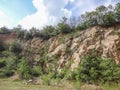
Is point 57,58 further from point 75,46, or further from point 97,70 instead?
point 97,70

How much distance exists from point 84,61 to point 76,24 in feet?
33.3

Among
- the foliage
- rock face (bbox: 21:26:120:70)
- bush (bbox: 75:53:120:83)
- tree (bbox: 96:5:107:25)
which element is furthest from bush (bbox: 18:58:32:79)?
tree (bbox: 96:5:107:25)

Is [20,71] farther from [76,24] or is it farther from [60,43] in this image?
[76,24]

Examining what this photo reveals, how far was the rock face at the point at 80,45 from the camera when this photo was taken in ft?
86.7

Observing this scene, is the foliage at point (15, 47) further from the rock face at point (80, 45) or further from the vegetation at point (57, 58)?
the rock face at point (80, 45)

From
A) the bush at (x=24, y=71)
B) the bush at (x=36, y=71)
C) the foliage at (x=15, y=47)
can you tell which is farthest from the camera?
the foliage at (x=15, y=47)

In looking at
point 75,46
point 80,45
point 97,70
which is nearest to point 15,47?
point 75,46

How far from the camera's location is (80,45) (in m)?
29.6

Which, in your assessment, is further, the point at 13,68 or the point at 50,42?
the point at 50,42

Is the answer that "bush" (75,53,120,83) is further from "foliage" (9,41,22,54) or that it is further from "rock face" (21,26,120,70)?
"foliage" (9,41,22,54)

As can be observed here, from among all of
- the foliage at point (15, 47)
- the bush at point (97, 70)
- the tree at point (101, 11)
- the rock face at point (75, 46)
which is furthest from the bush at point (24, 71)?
the tree at point (101, 11)

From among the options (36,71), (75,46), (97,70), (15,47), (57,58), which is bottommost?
(97,70)

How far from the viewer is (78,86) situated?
65.3 ft

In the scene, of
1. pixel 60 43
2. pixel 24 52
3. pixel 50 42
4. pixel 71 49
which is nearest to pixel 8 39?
pixel 24 52
